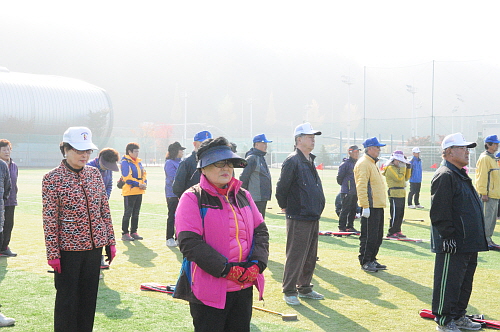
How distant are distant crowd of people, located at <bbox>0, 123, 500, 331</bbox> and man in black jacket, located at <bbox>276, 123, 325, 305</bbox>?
1 cm

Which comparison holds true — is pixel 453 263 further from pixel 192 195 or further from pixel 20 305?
pixel 20 305

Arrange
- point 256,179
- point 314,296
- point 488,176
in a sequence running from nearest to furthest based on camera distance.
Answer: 1. point 314,296
2. point 256,179
3. point 488,176

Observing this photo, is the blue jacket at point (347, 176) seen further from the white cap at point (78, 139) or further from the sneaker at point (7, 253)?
the white cap at point (78, 139)

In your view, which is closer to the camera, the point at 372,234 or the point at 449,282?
the point at 449,282

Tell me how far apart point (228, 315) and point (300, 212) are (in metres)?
3.20

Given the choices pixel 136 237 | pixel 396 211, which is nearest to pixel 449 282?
pixel 396 211

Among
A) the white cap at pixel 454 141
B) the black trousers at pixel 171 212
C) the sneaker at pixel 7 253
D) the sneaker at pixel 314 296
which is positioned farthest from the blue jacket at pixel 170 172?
the white cap at pixel 454 141

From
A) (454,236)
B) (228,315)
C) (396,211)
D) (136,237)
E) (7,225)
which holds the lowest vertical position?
(136,237)

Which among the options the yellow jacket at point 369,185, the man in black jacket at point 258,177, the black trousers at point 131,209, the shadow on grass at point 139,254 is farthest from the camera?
the black trousers at point 131,209

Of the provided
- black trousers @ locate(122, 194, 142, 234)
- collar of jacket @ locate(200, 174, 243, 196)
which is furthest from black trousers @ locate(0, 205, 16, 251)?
collar of jacket @ locate(200, 174, 243, 196)

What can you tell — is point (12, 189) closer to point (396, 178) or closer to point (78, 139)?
point (78, 139)

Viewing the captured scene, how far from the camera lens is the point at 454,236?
231 inches

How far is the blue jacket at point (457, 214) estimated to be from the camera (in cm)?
581

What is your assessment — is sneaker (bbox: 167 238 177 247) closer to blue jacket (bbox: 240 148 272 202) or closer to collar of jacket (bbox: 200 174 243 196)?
blue jacket (bbox: 240 148 272 202)
